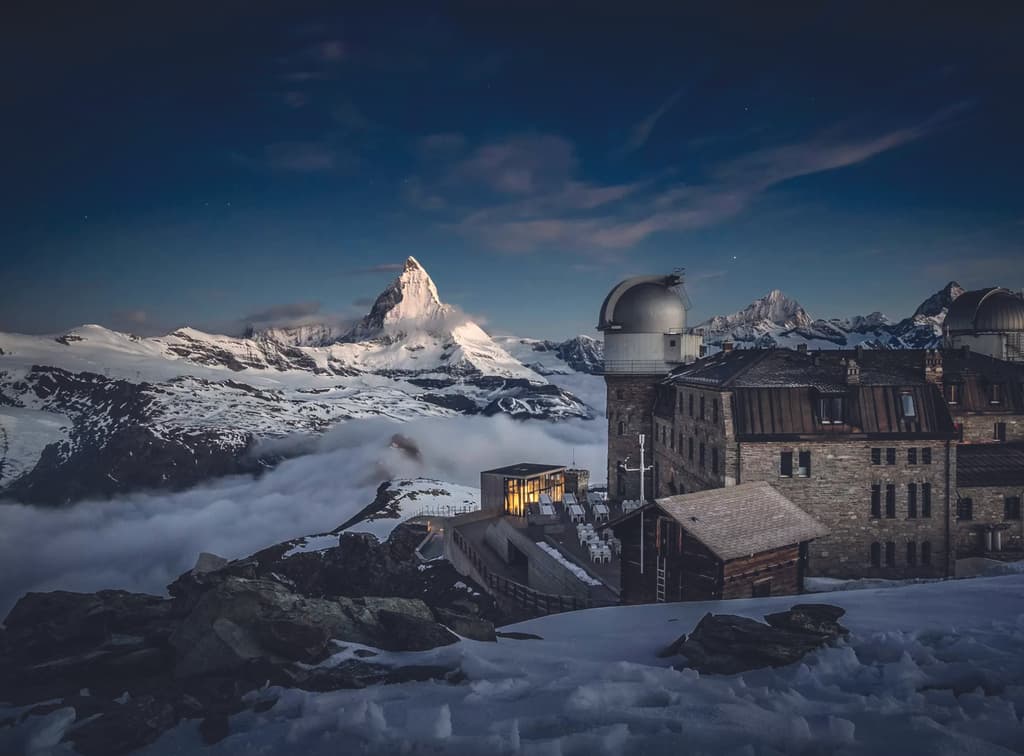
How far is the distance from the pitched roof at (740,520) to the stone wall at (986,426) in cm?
1999

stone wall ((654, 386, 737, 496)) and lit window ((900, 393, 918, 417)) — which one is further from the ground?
lit window ((900, 393, 918, 417))

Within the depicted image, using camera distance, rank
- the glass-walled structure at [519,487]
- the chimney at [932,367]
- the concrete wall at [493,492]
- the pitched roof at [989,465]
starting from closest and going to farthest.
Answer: the chimney at [932,367], the pitched roof at [989,465], the glass-walled structure at [519,487], the concrete wall at [493,492]

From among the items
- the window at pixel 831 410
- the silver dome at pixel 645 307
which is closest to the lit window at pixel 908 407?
the window at pixel 831 410

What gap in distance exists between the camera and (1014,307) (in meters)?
46.7

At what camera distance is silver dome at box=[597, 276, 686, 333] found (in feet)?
140

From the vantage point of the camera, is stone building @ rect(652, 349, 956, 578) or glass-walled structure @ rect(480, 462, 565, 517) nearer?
stone building @ rect(652, 349, 956, 578)

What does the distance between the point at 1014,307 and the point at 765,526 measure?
42.5 metres

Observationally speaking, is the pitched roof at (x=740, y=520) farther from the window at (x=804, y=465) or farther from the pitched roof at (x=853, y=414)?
the window at (x=804, y=465)

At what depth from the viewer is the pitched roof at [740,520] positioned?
19.2m

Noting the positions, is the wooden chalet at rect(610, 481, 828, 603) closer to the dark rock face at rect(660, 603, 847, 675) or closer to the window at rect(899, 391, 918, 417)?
the dark rock face at rect(660, 603, 847, 675)

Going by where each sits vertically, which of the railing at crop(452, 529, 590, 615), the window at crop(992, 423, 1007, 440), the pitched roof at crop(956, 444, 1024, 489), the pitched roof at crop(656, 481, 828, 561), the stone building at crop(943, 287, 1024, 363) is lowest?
the railing at crop(452, 529, 590, 615)

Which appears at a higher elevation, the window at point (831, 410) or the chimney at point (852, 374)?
the chimney at point (852, 374)

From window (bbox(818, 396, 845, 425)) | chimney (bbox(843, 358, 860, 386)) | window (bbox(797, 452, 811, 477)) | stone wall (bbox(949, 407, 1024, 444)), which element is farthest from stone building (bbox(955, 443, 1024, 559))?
window (bbox(797, 452, 811, 477))

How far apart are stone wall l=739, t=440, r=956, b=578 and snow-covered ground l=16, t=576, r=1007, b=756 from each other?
15.1 metres
